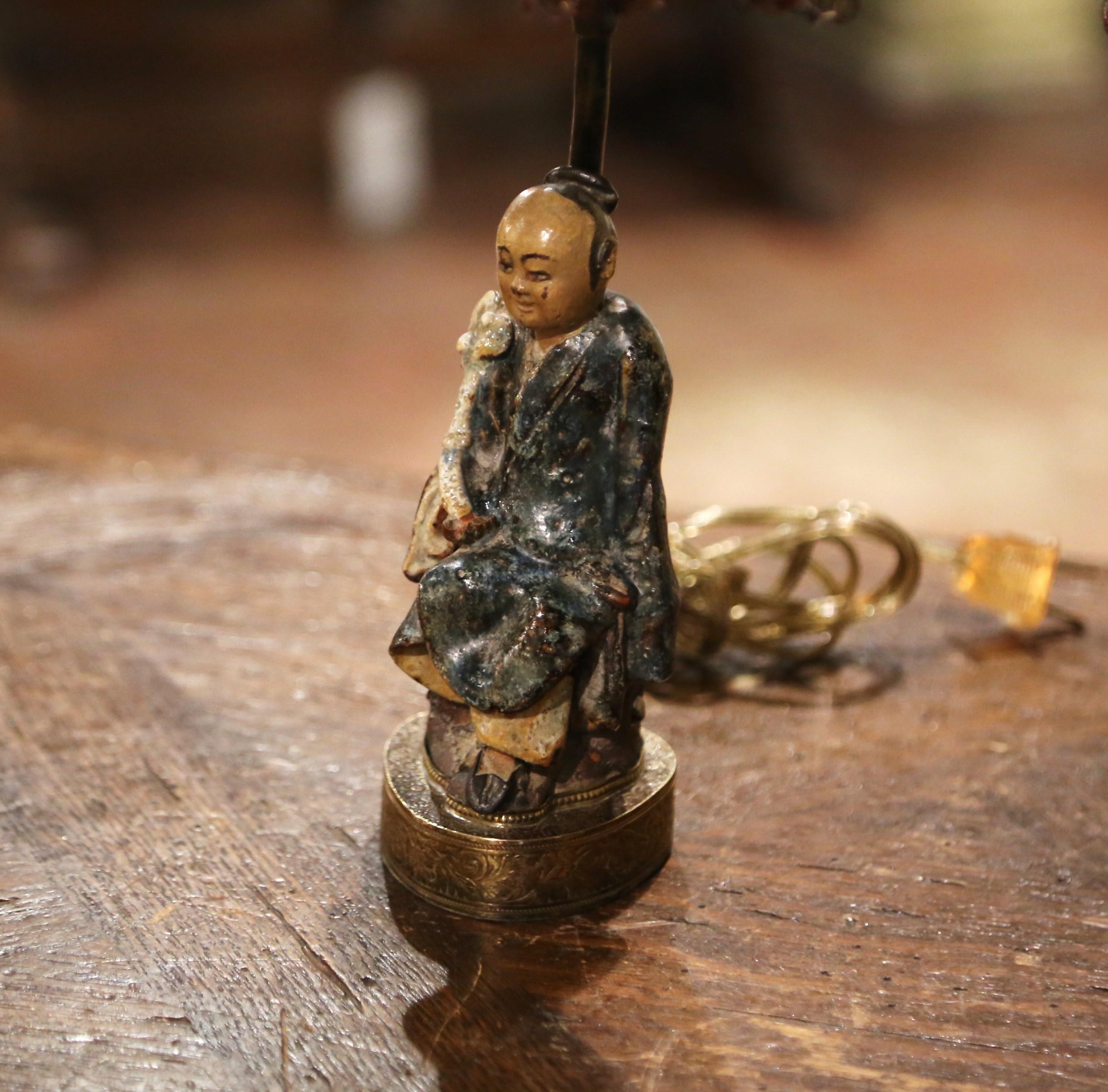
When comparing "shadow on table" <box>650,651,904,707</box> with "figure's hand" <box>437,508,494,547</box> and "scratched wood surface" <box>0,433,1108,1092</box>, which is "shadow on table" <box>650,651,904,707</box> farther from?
"figure's hand" <box>437,508,494,547</box>

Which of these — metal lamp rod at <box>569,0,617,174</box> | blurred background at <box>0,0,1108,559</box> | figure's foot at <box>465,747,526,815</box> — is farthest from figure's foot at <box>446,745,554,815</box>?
blurred background at <box>0,0,1108,559</box>

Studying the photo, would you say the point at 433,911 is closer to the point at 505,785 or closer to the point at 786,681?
the point at 505,785

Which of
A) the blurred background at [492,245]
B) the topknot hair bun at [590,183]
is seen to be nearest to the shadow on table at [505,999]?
the topknot hair bun at [590,183]

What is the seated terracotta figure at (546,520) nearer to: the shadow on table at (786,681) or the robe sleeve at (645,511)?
the robe sleeve at (645,511)

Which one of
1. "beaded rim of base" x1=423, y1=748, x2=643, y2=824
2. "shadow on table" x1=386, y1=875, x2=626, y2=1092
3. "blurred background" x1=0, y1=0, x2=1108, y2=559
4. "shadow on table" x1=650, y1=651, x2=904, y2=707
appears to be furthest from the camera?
"blurred background" x1=0, y1=0, x2=1108, y2=559

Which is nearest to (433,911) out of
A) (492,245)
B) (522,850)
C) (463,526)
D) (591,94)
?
(522,850)
